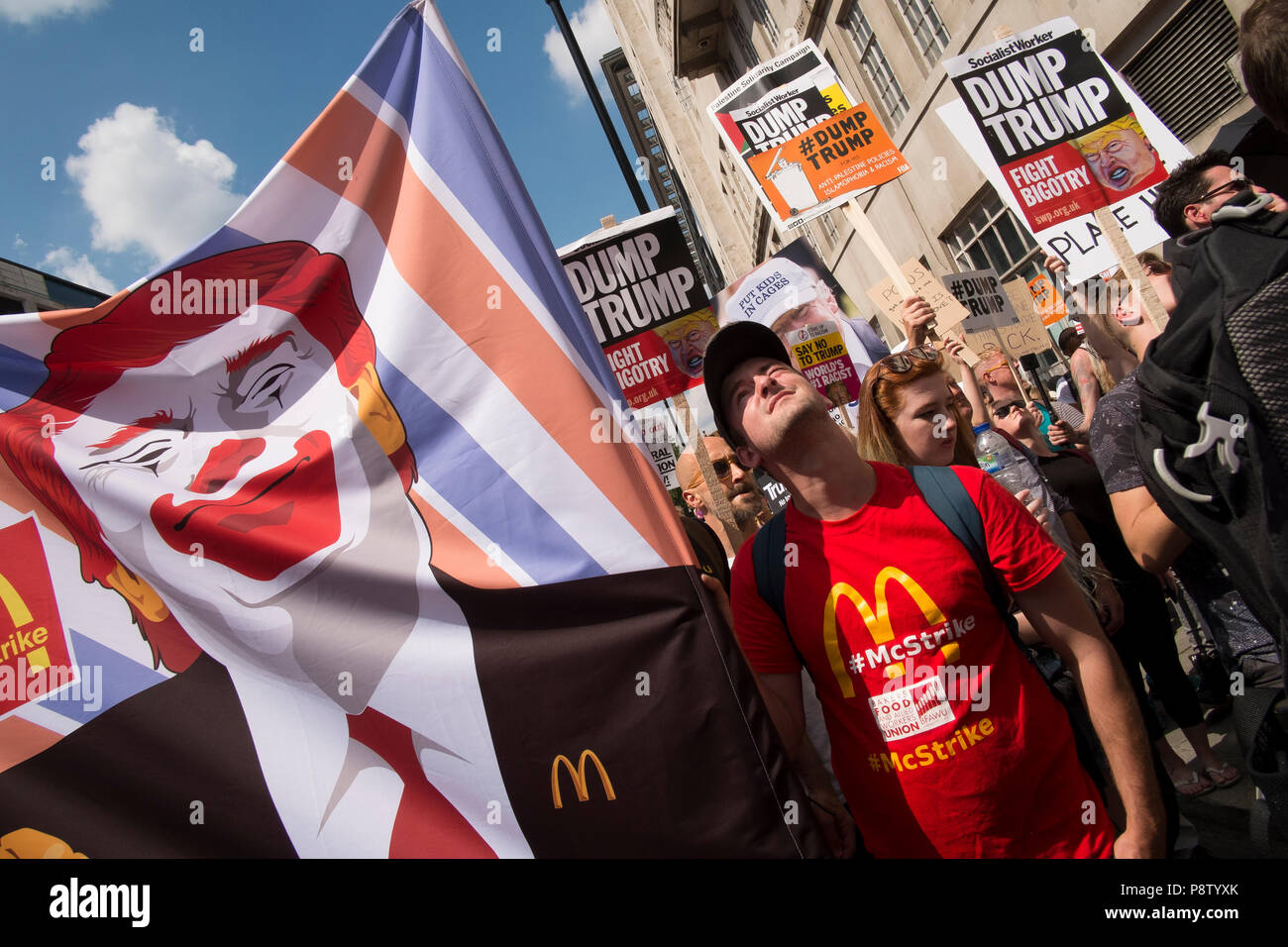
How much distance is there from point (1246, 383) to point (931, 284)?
195 inches

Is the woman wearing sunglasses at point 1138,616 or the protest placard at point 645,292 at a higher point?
the protest placard at point 645,292

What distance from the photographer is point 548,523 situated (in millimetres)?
2133

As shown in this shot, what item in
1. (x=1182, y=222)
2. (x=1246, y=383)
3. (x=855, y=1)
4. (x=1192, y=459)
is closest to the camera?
(x=1246, y=383)

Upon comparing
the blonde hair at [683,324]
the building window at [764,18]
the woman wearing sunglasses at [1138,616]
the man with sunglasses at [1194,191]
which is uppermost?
the building window at [764,18]

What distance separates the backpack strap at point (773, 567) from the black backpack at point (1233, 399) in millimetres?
842

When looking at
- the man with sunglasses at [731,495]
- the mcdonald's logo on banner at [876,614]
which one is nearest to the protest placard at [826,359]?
the man with sunglasses at [731,495]

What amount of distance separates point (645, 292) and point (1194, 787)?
5.17 metres

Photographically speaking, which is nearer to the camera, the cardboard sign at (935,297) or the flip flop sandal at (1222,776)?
the flip flop sandal at (1222,776)

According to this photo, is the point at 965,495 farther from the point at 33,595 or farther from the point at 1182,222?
the point at 33,595

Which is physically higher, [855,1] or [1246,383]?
[855,1]

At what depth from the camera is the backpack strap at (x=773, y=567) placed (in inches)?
77.0

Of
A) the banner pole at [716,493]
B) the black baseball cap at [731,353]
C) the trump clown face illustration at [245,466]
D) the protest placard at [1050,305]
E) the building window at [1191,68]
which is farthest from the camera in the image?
the building window at [1191,68]

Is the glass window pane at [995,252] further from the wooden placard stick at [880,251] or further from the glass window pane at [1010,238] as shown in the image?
the wooden placard stick at [880,251]
